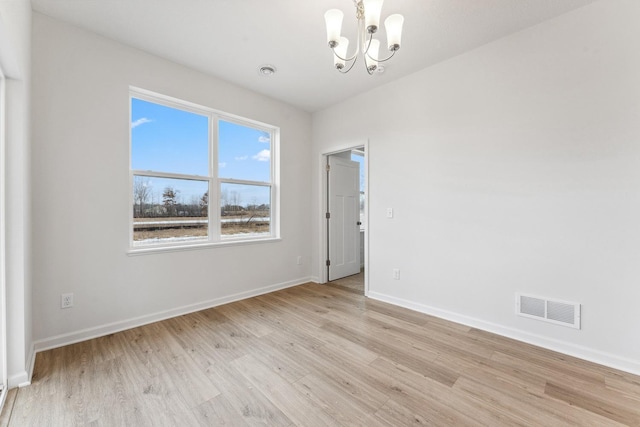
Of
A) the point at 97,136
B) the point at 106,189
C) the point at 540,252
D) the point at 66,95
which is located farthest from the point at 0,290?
the point at 540,252

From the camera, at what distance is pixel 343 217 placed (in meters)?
4.44

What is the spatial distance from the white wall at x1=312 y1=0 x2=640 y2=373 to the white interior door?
1028 mm

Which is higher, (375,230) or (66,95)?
(66,95)

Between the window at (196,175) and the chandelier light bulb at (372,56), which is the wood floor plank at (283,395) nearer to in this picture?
the window at (196,175)

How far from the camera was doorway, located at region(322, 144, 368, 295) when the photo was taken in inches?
164

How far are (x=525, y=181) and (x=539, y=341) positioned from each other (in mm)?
1366

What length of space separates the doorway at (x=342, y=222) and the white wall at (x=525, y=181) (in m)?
0.97

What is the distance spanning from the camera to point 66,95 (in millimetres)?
2238

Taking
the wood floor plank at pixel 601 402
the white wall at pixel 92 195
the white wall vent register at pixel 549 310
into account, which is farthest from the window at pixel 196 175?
the wood floor plank at pixel 601 402

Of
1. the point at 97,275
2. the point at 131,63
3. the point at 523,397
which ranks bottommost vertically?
the point at 523,397

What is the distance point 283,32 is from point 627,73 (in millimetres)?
2631

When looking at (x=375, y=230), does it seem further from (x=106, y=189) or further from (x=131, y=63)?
(x=131, y=63)

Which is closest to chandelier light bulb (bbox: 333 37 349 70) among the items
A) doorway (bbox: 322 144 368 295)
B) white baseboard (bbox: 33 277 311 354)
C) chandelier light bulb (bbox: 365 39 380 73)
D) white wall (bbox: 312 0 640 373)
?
chandelier light bulb (bbox: 365 39 380 73)

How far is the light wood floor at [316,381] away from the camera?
1489mm
